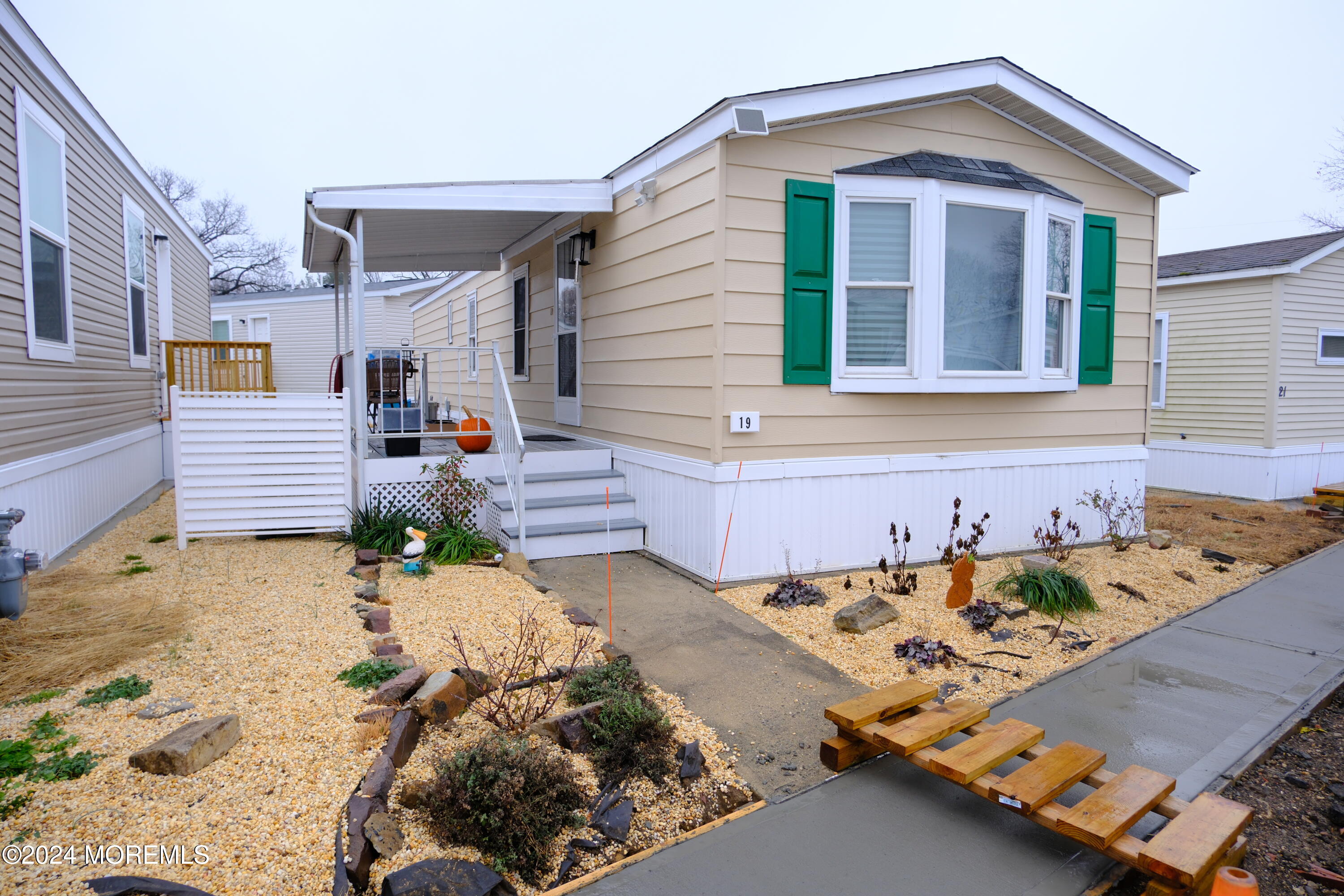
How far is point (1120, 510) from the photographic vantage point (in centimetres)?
735

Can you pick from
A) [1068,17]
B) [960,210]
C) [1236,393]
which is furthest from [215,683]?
[1068,17]

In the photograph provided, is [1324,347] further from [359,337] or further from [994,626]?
[359,337]

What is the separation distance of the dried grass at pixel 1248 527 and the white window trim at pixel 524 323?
7.21m

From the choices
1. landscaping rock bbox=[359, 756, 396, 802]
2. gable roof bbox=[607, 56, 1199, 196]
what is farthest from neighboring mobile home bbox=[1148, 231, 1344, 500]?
landscaping rock bbox=[359, 756, 396, 802]

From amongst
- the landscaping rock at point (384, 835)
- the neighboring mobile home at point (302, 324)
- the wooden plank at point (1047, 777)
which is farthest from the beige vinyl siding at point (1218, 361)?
the neighboring mobile home at point (302, 324)

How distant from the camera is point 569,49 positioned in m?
28.5

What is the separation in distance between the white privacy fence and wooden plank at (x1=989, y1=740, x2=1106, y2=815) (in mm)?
5660

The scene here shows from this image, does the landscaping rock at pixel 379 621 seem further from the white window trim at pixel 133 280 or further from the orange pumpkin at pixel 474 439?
the white window trim at pixel 133 280

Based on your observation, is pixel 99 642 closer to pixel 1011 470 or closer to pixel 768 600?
pixel 768 600

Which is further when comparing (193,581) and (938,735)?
(193,581)

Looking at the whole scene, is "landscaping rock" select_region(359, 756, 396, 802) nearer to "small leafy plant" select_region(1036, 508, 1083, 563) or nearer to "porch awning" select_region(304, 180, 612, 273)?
"small leafy plant" select_region(1036, 508, 1083, 563)

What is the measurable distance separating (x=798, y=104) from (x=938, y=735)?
4133mm

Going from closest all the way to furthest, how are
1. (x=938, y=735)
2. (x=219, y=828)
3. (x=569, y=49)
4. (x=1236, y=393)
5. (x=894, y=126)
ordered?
(x=219, y=828) → (x=938, y=735) → (x=894, y=126) → (x=1236, y=393) → (x=569, y=49)

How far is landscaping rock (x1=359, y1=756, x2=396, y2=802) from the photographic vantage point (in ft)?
8.45
